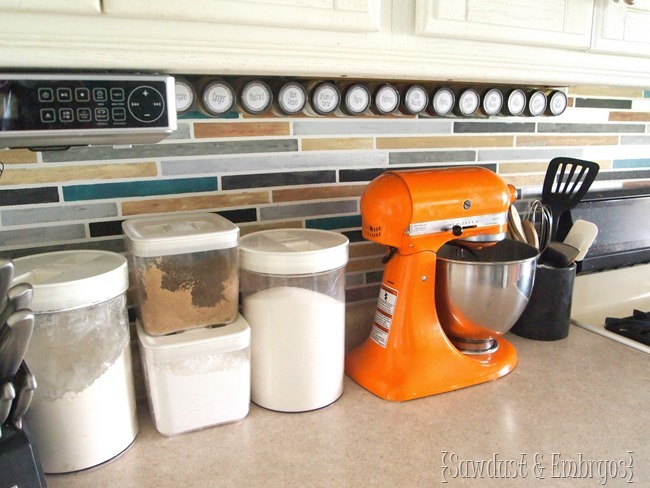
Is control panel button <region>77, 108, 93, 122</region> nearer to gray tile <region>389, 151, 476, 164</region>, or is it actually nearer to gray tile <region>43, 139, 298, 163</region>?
gray tile <region>43, 139, 298, 163</region>

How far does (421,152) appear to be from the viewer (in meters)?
1.15

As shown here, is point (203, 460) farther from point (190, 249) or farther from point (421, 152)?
point (421, 152)

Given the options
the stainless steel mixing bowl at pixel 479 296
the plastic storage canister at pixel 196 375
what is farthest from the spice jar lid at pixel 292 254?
the stainless steel mixing bowl at pixel 479 296

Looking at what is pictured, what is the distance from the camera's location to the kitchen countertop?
28.3 inches

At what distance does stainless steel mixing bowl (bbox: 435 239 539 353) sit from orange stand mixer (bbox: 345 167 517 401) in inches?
1.2

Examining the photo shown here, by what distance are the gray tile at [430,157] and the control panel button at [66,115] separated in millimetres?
688

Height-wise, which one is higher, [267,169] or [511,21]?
[511,21]

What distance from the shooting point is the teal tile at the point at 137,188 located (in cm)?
87

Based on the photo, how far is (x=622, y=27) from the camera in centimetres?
89

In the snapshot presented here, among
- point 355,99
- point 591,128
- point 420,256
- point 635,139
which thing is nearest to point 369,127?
point 355,99

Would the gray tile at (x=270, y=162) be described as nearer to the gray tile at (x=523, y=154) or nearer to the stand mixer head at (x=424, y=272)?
the stand mixer head at (x=424, y=272)

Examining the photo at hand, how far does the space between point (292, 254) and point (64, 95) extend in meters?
0.38

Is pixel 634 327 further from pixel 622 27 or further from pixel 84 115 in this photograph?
pixel 84 115

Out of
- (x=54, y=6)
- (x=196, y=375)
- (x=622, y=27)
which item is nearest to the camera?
(x=54, y=6)
